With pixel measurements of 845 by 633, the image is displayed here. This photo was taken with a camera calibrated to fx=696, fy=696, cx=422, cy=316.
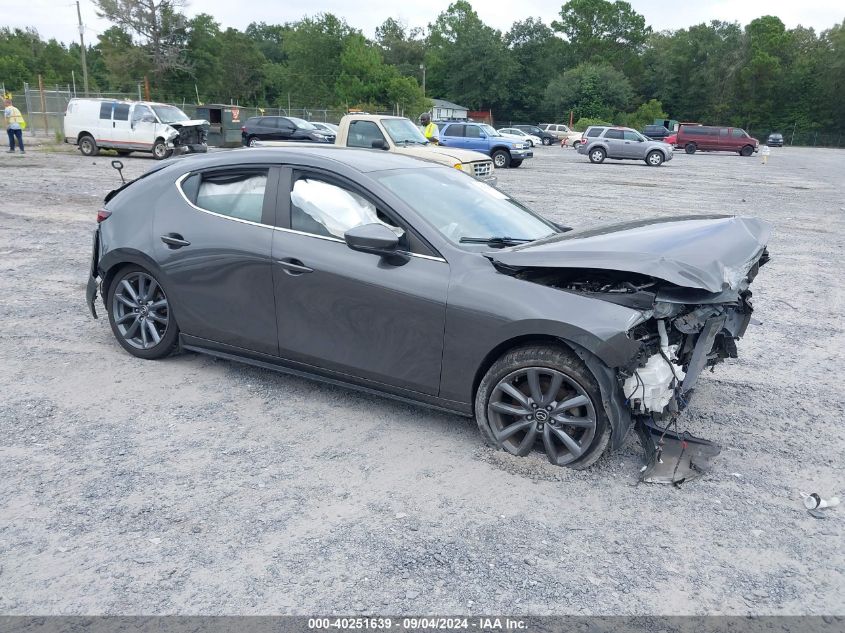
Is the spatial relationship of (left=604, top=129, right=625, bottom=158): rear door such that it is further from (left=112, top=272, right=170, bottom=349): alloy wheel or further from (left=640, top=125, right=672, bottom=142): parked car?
(left=112, top=272, right=170, bottom=349): alloy wheel

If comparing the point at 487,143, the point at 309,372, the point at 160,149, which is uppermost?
the point at 487,143

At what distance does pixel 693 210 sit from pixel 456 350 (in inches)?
516

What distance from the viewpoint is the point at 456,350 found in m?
3.98

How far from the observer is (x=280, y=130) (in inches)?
1155

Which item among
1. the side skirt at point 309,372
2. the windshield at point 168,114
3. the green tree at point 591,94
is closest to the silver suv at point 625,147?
the windshield at point 168,114

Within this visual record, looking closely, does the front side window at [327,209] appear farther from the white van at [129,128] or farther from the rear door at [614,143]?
the rear door at [614,143]

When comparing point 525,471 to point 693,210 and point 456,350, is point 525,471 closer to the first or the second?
point 456,350

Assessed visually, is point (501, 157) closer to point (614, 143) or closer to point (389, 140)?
point (614, 143)

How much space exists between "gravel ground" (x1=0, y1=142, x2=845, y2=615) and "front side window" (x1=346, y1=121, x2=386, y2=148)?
10565 millimetres

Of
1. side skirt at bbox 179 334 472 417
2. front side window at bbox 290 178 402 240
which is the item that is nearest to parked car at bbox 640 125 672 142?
front side window at bbox 290 178 402 240

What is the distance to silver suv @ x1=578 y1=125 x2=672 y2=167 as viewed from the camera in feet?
110

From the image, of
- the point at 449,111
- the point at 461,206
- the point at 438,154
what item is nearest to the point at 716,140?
the point at 438,154

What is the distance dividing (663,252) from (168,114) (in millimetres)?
24490

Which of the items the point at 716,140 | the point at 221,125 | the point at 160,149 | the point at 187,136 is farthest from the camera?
the point at 716,140
